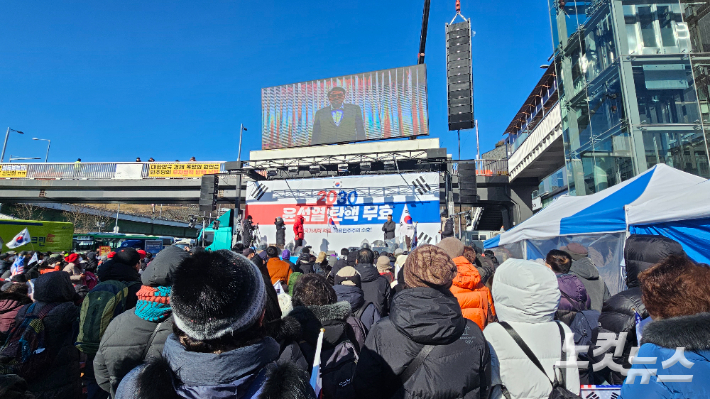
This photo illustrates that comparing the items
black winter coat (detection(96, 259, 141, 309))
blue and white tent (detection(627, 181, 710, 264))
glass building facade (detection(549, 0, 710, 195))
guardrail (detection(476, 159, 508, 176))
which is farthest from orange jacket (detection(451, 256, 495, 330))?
guardrail (detection(476, 159, 508, 176))

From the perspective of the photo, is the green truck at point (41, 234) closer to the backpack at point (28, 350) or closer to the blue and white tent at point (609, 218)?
the backpack at point (28, 350)

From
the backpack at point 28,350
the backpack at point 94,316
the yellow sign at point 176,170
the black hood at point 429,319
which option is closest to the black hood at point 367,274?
the black hood at point 429,319

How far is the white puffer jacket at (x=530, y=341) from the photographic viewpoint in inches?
76.7

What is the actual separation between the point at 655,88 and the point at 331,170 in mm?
13090

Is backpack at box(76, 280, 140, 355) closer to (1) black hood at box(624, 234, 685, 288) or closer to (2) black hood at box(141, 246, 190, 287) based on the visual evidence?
(2) black hood at box(141, 246, 190, 287)

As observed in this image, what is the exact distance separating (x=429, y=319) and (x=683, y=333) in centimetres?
99

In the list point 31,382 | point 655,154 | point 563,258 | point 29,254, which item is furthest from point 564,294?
point 29,254

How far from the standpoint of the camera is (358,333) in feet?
8.40

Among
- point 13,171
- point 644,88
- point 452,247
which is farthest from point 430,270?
point 13,171

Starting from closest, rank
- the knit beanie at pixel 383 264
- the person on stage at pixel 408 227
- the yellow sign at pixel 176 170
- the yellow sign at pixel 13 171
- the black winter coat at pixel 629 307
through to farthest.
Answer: the black winter coat at pixel 629 307
the knit beanie at pixel 383 264
the person on stage at pixel 408 227
the yellow sign at pixel 176 170
the yellow sign at pixel 13 171

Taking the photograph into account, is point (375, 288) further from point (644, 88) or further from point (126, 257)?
point (644, 88)

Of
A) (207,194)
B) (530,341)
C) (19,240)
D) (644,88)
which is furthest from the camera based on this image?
(207,194)

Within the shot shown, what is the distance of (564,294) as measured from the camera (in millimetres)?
2928

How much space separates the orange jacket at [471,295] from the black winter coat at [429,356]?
1.02m
